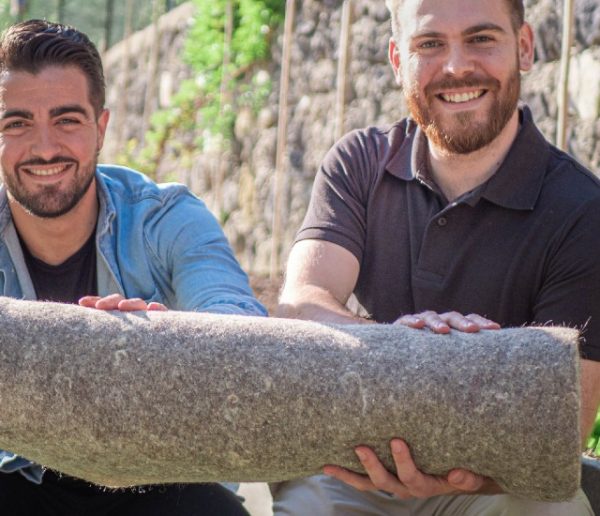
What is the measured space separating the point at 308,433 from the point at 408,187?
1.02 metres

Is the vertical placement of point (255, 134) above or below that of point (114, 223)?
above

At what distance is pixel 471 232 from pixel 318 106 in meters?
6.59

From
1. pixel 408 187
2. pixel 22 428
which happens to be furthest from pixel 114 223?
pixel 22 428

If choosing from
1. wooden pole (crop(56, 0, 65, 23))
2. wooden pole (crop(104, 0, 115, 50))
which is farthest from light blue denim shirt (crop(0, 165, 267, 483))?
wooden pole (crop(56, 0, 65, 23))

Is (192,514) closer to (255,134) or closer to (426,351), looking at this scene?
(426,351)

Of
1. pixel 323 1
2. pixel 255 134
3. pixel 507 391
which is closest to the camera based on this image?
pixel 507 391

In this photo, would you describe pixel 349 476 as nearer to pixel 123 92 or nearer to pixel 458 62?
pixel 458 62

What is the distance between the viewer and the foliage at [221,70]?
1016cm

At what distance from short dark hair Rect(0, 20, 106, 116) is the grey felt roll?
102cm

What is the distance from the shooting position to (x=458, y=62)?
2.77 metres

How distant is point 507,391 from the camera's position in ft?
6.39

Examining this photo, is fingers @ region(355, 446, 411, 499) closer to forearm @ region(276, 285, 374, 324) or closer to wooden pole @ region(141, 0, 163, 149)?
forearm @ region(276, 285, 374, 324)

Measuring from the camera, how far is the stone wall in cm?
557

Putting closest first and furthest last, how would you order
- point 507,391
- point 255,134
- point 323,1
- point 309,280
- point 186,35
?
1. point 507,391
2. point 309,280
3. point 323,1
4. point 255,134
5. point 186,35
